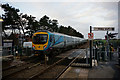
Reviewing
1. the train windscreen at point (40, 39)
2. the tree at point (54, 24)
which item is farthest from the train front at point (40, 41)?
the tree at point (54, 24)

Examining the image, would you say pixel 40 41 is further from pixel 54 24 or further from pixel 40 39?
pixel 54 24

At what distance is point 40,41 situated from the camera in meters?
12.3

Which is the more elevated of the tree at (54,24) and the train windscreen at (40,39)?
the tree at (54,24)

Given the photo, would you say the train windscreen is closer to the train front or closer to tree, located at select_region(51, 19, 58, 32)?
the train front

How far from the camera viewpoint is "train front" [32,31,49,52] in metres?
12.1

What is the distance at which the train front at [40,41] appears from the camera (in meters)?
12.1

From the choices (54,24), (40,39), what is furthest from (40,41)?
(54,24)

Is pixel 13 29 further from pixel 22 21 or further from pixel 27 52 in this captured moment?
pixel 27 52

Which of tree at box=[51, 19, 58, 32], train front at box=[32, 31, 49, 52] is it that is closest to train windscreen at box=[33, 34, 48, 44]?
train front at box=[32, 31, 49, 52]

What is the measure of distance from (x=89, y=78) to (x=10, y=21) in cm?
2318

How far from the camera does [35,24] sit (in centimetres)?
3086

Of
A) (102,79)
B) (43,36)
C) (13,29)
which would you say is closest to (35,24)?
(13,29)

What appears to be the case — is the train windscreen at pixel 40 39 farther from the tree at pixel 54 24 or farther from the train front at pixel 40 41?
the tree at pixel 54 24

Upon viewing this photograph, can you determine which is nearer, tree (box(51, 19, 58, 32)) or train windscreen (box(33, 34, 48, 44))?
train windscreen (box(33, 34, 48, 44))
